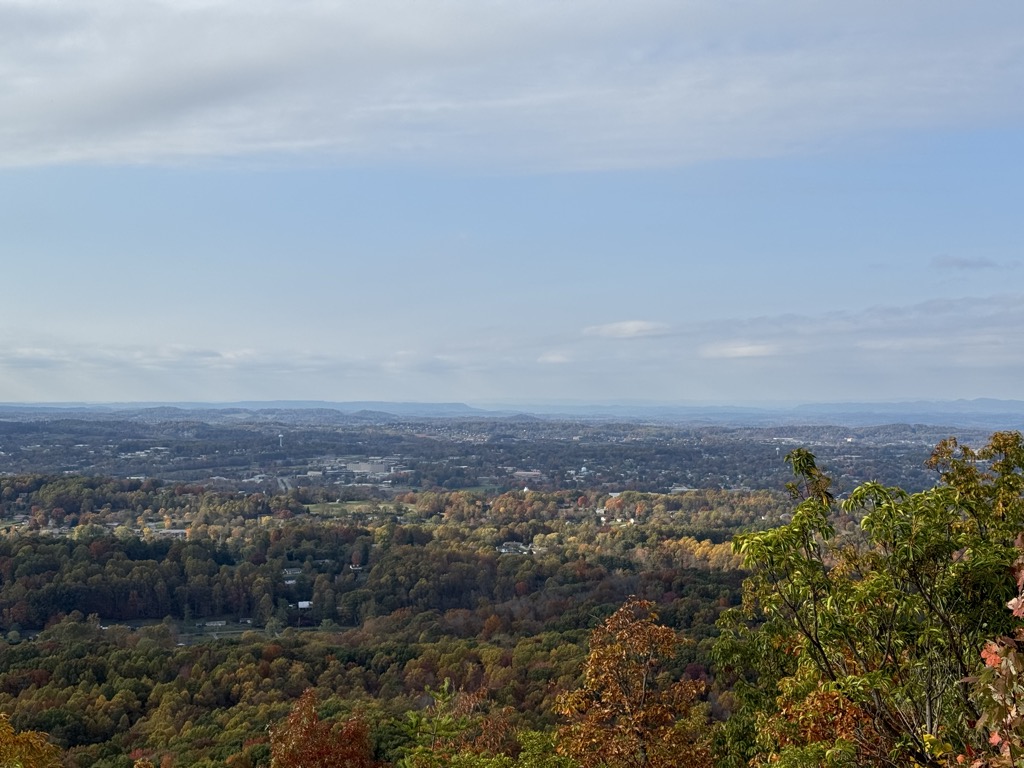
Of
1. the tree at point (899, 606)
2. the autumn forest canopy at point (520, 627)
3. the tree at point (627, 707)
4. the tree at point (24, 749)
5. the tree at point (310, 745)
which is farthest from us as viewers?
the tree at point (310, 745)

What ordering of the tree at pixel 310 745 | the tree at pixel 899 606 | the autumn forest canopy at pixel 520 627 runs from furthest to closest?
the tree at pixel 310 745
the autumn forest canopy at pixel 520 627
the tree at pixel 899 606

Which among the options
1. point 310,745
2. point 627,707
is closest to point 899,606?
point 627,707

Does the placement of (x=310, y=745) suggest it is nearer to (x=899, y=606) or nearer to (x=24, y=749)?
(x=24, y=749)

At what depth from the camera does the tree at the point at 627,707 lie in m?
12.6

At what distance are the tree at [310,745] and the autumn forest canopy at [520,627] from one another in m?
0.05

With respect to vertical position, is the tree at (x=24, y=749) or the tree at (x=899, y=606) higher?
the tree at (x=899, y=606)

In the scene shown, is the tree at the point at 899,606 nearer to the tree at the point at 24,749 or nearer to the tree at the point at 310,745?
the tree at the point at 310,745

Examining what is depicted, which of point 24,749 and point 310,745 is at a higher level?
point 24,749

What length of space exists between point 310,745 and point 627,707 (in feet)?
21.1

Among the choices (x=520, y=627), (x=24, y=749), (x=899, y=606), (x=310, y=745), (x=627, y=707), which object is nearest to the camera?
(x=899, y=606)

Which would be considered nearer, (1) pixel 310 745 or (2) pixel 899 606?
(2) pixel 899 606

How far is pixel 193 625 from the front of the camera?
7050cm

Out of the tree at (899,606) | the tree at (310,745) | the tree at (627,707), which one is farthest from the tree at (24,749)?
the tree at (899,606)

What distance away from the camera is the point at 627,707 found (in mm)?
12828
